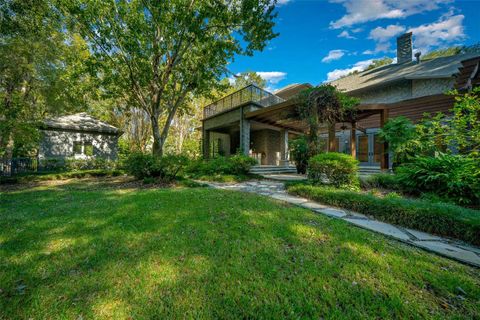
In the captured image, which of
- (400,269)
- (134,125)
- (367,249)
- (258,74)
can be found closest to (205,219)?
(367,249)

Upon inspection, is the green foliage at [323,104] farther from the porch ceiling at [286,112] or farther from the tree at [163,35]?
the tree at [163,35]

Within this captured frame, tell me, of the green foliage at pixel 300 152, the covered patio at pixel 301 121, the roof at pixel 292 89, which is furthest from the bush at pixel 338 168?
the roof at pixel 292 89

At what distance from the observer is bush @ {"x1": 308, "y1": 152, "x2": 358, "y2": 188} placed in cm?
561

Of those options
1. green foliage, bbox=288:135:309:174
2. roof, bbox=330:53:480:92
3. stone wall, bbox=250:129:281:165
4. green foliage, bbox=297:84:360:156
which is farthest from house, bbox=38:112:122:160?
roof, bbox=330:53:480:92

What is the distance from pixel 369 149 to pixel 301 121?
6073 millimetres

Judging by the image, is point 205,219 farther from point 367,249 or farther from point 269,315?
point 367,249

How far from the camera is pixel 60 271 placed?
207cm

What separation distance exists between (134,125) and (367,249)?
68.8ft

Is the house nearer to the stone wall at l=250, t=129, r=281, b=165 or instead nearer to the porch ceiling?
the stone wall at l=250, t=129, r=281, b=165

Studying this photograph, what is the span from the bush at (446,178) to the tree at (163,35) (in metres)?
7.58

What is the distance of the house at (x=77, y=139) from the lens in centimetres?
1312

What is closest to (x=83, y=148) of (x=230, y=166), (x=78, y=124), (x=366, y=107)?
(x=78, y=124)

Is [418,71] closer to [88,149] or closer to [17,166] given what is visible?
[88,149]

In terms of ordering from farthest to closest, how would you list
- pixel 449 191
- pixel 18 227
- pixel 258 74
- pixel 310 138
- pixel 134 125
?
pixel 258 74
pixel 134 125
pixel 310 138
pixel 449 191
pixel 18 227
